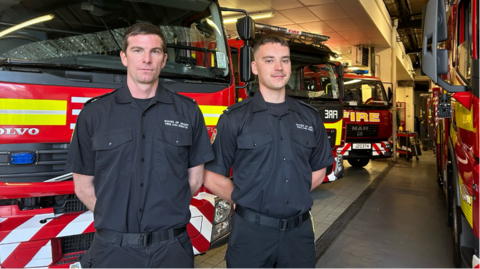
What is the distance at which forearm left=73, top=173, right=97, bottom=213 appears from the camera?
5.72 ft

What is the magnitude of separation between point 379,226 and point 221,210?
2.68 m

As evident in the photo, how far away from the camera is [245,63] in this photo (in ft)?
9.82

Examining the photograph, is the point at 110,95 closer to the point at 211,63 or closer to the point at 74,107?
the point at 74,107

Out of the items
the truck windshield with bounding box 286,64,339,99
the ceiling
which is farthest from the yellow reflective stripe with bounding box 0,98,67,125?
the ceiling

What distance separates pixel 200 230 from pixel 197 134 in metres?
1.00

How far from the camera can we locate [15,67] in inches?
83.1

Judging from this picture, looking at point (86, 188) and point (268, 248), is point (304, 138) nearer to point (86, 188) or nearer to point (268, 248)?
point (268, 248)

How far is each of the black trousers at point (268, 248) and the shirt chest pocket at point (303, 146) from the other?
0.32 metres

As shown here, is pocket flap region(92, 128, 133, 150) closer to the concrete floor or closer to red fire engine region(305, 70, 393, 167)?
the concrete floor

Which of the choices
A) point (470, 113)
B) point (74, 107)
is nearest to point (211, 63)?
point (74, 107)

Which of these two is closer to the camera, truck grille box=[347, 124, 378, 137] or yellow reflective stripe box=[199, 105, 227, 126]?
yellow reflective stripe box=[199, 105, 227, 126]

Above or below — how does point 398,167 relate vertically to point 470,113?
below

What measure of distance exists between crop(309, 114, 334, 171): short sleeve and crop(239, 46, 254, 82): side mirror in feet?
3.68

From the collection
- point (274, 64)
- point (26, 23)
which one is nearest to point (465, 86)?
point (274, 64)
